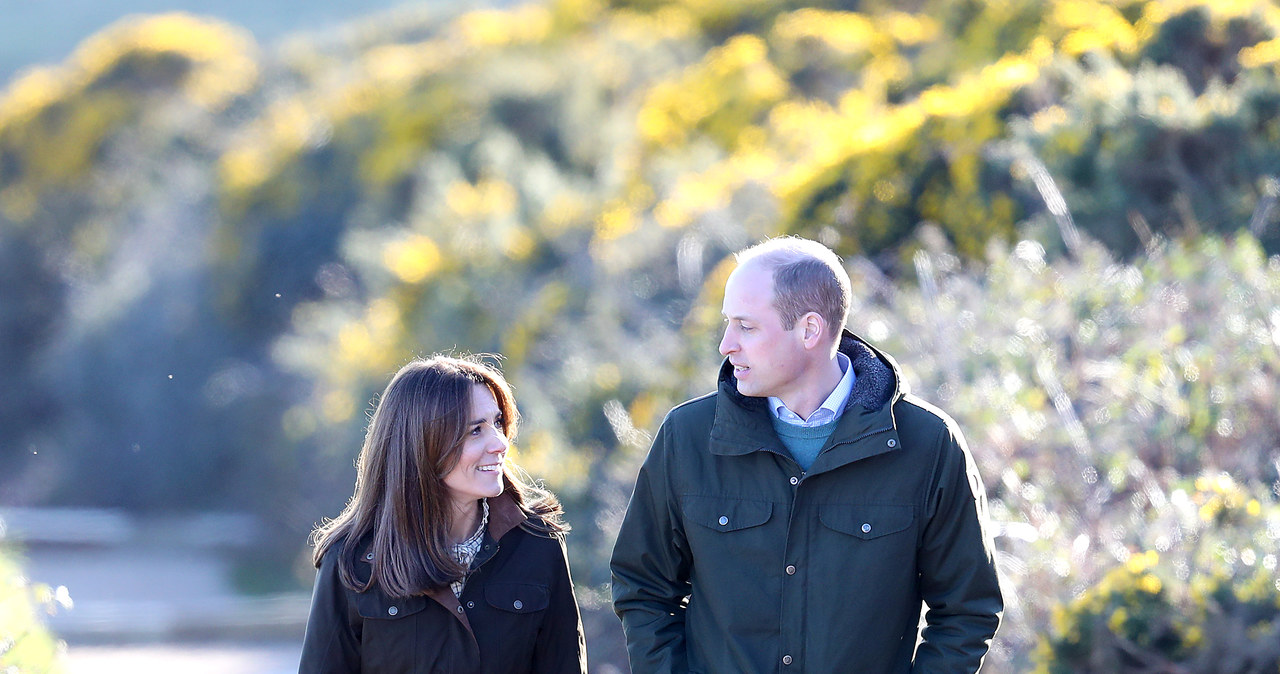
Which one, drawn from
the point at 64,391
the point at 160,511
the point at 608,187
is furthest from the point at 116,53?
the point at 608,187

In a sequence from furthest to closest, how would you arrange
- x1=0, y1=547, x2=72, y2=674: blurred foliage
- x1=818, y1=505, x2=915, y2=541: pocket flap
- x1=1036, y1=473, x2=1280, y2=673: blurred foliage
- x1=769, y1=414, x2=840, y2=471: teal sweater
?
x1=1036, y1=473, x2=1280, y2=673: blurred foliage
x1=0, y1=547, x2=72, y2=674: blurred foliage
x1=769, y1=414, x2=840, y2=471: teal sweater
x1=818, y1=505, x2=915, y2=541: pocket flap

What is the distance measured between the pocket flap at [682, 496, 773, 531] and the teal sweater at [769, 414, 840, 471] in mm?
141

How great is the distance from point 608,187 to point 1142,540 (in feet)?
38.8

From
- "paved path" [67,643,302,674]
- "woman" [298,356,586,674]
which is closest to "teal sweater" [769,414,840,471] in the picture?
"woman" [298,356,586,674]

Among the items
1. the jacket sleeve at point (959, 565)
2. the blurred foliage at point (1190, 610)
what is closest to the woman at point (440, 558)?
the jacket sleeve at point (959, 565)

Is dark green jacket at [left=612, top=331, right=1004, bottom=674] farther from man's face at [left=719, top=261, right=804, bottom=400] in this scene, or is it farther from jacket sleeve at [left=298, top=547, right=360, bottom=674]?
jacket sleeve at [left=298, top=547, right=360, bottom=674]

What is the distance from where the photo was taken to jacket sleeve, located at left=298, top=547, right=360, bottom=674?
2.86 meters

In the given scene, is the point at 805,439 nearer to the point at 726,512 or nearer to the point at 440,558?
the point at 726,512

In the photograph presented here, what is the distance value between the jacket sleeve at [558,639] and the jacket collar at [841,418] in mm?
500

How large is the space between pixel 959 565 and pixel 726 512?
1.67ft

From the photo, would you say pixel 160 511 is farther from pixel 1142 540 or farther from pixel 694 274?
pixel 1142 540

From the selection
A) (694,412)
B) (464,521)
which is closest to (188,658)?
(464,521)

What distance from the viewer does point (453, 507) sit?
301cm

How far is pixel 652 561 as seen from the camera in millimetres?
3002
